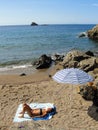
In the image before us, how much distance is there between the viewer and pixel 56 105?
13070mm

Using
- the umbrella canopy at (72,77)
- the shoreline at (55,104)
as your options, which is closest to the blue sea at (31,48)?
the shoreline at (55,104)

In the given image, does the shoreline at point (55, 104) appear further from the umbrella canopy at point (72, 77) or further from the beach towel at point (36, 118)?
the umbrella canopy at point (72, 77)

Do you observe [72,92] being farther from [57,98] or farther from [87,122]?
[87,122]

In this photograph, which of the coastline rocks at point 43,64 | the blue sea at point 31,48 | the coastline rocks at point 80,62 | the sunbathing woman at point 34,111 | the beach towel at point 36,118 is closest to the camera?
the beach towel at point 36,118

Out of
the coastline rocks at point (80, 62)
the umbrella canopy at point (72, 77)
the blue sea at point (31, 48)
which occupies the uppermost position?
the umbrella canopy at point (72, 77)

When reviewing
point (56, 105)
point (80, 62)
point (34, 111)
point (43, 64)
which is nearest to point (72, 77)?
point (56, 105)

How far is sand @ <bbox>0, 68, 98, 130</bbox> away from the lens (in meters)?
11.0

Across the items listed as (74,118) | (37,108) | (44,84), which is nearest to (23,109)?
(37,108)

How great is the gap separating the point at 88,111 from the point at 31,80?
8184 mm

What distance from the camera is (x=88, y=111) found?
39.4 feet

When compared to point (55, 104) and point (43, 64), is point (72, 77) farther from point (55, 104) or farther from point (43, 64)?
point (43, 64)

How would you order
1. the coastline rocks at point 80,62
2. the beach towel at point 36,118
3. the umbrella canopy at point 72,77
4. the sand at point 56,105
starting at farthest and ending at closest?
1. the coastline rocks at point 80,62
2. the beach towel at point 36,118
3. the umbrella canopy at point 72,77
4. the sand at point 56,105

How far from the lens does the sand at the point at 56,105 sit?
11.0 meters

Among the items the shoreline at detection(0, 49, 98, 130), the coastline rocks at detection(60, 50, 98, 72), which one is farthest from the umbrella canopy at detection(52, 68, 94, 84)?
the coastline rocks at detection(60, 50, 98, 72)
